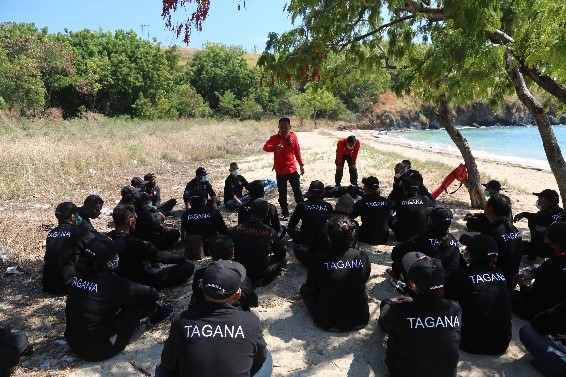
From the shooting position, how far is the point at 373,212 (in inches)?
256

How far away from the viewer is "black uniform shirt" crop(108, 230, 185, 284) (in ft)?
15.4

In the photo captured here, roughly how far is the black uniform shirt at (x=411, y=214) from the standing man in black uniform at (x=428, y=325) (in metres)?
3.19

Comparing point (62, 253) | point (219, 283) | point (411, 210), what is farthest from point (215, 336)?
point (411, 210)

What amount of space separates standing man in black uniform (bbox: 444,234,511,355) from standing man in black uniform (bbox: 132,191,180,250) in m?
4.19

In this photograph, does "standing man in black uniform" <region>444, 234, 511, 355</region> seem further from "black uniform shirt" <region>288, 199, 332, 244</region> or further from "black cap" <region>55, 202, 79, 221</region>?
"black cap" <region>55, 202, 79, 221</region>

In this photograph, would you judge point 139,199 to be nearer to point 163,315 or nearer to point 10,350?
point 163,315

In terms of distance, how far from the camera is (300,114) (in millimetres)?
50969

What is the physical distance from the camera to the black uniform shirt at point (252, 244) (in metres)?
5.15

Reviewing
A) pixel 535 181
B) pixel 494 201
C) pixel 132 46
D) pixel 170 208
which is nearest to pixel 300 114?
pixel 132 46

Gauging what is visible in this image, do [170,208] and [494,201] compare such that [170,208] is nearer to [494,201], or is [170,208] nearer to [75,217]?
[75,217]

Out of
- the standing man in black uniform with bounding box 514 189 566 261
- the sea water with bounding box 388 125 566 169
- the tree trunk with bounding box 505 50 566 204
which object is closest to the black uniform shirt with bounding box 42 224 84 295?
the standing man in black uniform with bounding box 514 189 566 261

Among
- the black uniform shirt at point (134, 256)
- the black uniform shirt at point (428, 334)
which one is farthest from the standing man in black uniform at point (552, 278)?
the black uniform shirt at point (134, 256)

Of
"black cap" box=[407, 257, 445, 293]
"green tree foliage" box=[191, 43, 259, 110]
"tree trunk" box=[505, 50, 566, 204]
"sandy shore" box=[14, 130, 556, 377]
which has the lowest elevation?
"sandy shore" box=[14, 130, 556, 377]

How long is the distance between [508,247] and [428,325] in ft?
7.41
